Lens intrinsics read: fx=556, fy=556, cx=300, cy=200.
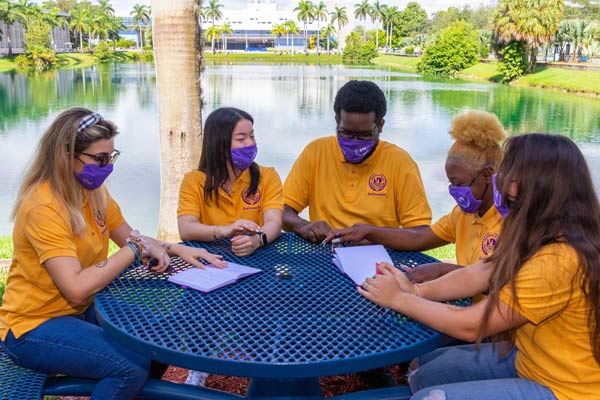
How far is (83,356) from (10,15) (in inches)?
2454

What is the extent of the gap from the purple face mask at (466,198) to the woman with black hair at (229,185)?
962 mm

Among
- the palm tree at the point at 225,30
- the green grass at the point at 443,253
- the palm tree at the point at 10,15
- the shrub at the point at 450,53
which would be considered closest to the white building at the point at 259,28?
the palm tree at the point at 225,30

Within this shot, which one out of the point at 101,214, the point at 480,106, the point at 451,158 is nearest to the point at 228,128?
the point at 101,214

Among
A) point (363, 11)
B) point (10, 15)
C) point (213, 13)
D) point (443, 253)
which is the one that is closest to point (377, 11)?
point (363, 11)

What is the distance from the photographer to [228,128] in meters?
3.12

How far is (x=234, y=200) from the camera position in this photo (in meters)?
3.18

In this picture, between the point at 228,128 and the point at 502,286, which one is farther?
the point at 228,128

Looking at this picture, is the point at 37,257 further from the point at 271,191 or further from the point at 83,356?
the point at 271,191

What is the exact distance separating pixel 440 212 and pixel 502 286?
761 centimetres

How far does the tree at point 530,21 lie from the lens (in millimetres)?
36844

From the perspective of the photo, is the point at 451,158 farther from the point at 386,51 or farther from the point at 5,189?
the point at 386,51

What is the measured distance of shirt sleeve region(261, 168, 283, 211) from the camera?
321 centimetres

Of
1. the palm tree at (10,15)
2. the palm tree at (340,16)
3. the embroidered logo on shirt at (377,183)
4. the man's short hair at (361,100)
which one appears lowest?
the embroidered logo on shirt at (377,183)

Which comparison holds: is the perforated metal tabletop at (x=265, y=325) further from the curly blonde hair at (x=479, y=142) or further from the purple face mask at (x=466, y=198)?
the curly blonde hair at (x=479, y=142)
